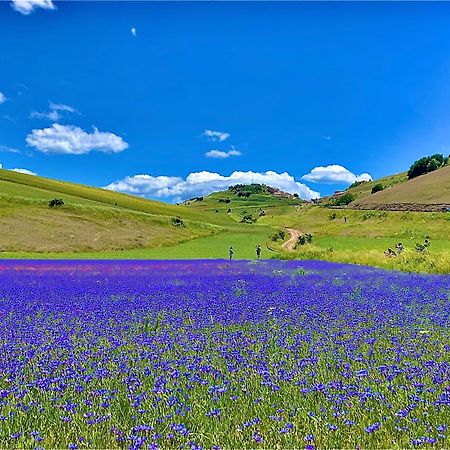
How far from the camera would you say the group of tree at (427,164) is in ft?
393

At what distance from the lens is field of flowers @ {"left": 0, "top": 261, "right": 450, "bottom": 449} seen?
12.1 ft

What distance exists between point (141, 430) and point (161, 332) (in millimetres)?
3743

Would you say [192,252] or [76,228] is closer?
[192,252]

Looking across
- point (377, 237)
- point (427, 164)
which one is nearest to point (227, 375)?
point (377, 237)

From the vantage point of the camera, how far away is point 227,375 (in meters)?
5.12

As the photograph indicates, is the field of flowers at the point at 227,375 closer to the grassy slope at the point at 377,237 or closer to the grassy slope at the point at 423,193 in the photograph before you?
the grassy slope at the point at 377,237

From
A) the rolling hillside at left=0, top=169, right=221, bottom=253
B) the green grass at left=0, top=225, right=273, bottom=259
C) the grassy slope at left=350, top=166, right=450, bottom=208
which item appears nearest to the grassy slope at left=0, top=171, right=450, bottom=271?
the green grass at left=0, top=225, right=273, bottom=259

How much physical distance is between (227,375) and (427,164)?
434ft

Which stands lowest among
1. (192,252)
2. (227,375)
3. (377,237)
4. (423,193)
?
(227,375)

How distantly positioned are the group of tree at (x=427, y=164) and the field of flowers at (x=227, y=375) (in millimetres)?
123482

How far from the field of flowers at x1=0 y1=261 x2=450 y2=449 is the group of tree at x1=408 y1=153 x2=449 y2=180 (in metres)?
123

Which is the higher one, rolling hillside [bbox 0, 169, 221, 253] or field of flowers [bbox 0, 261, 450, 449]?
rolling hillside [bbox 0, 169, 221, 253]

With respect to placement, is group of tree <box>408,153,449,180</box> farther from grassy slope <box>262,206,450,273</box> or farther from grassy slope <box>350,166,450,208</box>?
grassy slope <box>262,206,450,273</box>

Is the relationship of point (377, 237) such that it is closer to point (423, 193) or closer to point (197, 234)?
point (197, 234)
